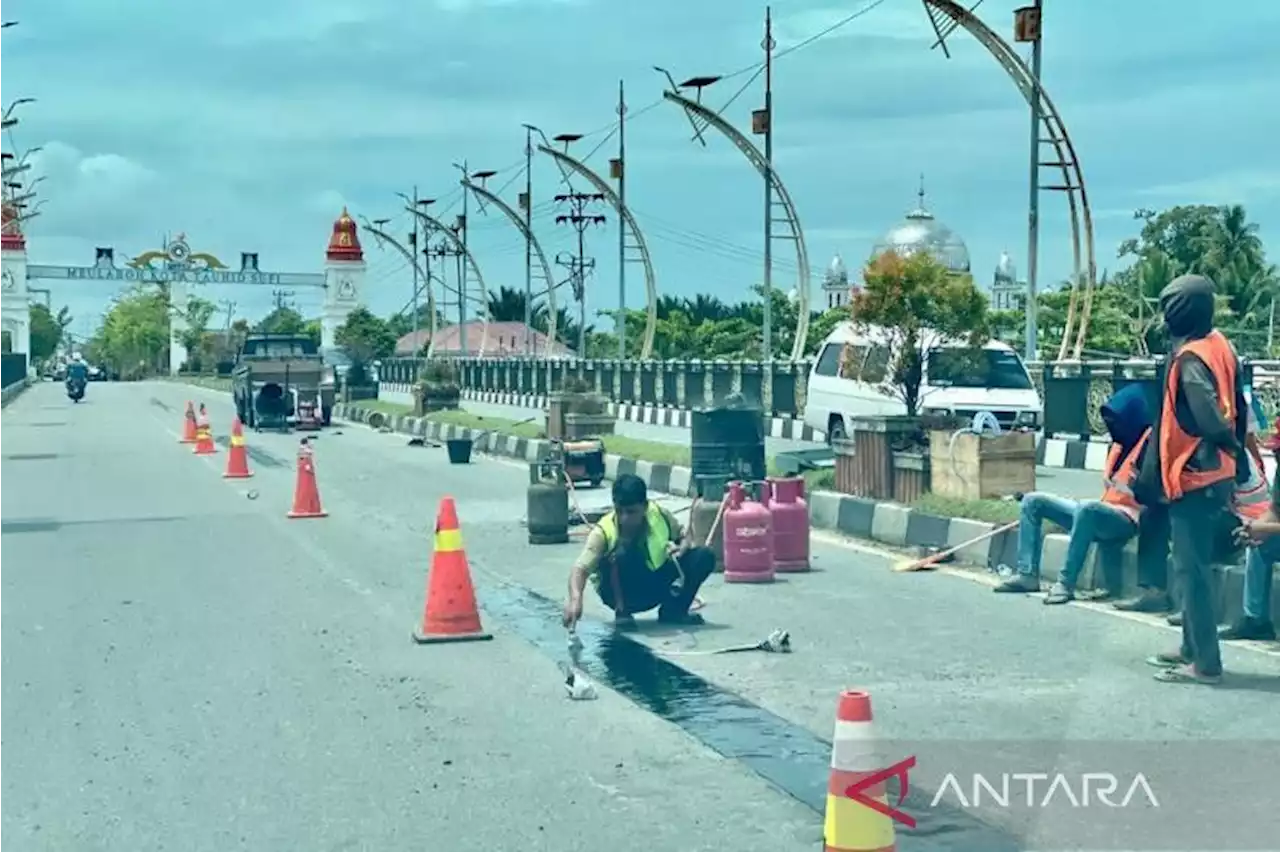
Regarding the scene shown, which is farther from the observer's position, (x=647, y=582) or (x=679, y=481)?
(x=679, y=481)

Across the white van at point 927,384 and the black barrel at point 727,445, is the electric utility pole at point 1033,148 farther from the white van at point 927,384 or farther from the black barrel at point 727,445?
the black barrel at point 727,445

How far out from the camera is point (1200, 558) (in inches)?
330

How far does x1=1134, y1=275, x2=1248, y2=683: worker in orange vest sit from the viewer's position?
816 cm

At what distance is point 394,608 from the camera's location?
1148 centimetres

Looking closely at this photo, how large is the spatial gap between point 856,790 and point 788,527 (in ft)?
27.7

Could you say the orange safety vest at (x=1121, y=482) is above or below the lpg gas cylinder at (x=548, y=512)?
above

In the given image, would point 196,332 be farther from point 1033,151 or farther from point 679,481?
point 679,481

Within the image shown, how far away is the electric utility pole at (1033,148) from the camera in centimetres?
2847

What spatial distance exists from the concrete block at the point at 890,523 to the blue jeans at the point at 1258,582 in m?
5.19

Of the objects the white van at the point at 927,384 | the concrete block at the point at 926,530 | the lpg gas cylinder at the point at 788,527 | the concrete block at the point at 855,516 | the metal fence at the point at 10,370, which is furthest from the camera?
the metal fence at the point at 10,370

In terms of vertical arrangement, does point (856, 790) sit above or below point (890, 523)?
above

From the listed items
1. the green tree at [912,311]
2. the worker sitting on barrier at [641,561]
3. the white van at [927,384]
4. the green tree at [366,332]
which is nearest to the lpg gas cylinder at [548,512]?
the worker sitting on barrier at [641,561]

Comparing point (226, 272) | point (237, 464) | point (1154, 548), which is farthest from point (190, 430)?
point (226, 272)

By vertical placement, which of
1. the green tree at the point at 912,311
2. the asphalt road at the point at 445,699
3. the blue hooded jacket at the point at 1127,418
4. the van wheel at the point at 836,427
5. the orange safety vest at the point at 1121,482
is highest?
the green tree at the point at 912,311
